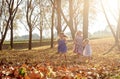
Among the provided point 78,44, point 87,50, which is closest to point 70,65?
point 87,50

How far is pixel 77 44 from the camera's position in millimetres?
22594

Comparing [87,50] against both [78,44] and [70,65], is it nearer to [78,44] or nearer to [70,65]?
[78,44]

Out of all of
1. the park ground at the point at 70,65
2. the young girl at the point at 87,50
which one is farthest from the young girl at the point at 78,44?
the park ground at the point at 70,65

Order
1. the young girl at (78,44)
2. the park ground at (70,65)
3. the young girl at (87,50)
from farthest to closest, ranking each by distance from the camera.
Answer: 1. the young girl at (78,44)
2. the young girl at (87,50)
3. the park ground at (70,65)

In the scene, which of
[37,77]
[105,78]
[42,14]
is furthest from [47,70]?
[42,14]

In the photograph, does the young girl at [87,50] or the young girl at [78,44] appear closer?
the young girl at [87,50]

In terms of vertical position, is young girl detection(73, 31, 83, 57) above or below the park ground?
above

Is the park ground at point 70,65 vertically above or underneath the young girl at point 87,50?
underneath

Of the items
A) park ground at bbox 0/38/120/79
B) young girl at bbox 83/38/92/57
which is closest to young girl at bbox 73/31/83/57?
young girl at bbox 83/38/92/57

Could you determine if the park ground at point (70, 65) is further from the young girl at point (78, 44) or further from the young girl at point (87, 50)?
the young girl at point (78, 44)

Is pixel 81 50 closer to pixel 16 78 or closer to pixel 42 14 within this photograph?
pixel 16 78

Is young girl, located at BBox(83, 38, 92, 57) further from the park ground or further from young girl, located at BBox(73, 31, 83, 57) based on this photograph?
young girl, located at BBox(73, 31, 83, 57)

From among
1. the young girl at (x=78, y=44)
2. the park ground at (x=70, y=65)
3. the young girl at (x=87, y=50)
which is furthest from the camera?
the young girl at (x=78, y=44)

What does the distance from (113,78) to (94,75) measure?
840 millimetres
